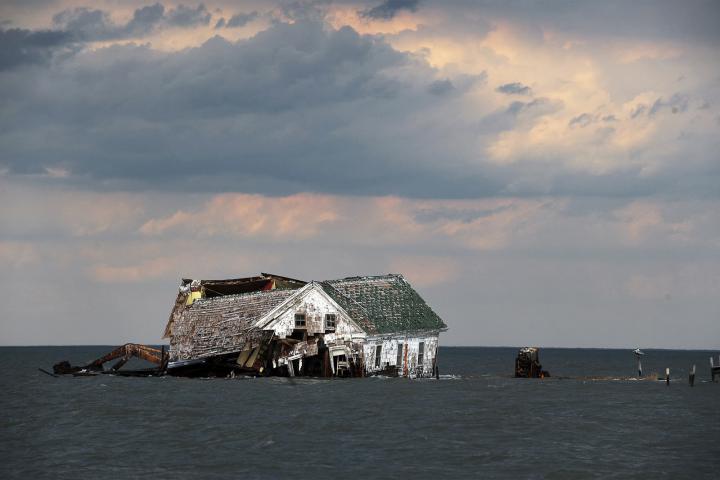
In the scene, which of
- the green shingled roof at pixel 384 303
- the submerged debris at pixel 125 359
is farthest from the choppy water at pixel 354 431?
the submerged debris at pixel 125 359

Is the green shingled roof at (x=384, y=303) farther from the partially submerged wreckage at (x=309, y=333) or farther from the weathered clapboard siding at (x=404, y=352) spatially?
the weathered clapboard siding at (x=404, y=352)

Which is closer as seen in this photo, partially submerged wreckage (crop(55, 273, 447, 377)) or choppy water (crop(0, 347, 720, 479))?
choppy water (crop(0, 347, 720, 479))

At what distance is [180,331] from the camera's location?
237ft

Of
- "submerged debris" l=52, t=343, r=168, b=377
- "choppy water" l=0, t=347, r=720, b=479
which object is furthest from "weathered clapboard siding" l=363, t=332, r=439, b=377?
"submerged debris" l=52, t=343, r=168, b=377

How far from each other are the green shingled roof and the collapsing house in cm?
9

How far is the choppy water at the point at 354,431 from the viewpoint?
123ft

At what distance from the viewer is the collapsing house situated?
67250mm

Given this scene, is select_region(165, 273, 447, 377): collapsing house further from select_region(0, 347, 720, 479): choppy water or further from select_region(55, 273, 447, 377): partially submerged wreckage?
select_region(0, 347, 720, 479): choppy water

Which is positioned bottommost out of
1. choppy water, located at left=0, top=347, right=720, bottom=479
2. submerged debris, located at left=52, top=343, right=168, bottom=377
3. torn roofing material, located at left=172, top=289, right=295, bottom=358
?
choppy water, located at left=0, top=347, right=720, bottom=479

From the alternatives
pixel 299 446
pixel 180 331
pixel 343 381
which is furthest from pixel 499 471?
pixel 180 331

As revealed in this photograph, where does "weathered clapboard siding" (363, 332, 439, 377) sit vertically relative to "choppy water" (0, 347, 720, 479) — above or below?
above

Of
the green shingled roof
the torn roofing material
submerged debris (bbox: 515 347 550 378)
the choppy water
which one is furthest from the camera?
submerged debris (bbox: 515 347 550 378)

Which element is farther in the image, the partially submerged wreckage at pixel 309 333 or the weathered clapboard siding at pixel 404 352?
the weathered clapboard siding at pixel 404 352

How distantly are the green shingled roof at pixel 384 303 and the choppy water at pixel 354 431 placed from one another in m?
3.69
